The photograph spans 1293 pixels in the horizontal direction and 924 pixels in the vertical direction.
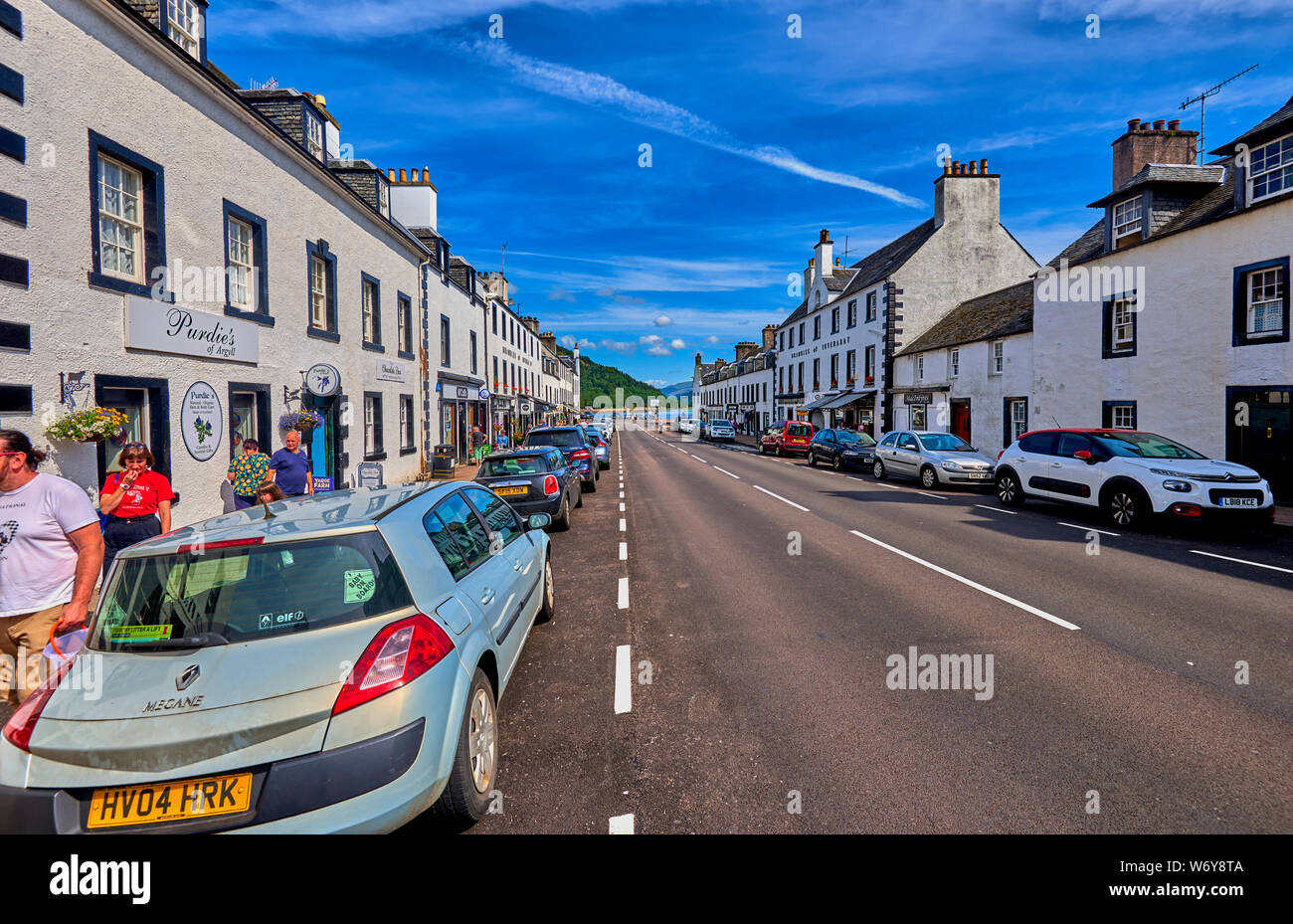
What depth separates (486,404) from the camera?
3092 cm

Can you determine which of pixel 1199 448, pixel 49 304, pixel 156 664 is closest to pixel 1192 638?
pixel 156 664

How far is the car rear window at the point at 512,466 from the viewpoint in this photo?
34.9 ft

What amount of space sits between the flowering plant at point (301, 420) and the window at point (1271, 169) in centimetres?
2057

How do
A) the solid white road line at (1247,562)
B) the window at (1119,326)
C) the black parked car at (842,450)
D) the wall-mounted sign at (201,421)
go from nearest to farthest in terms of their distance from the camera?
the solid white road line at (1247,562)
the wall-mounted sign at (201,421)
the window at (1119,326)
the black parked car at (842,450)

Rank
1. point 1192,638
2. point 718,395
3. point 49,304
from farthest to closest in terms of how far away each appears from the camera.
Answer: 1. point 718,395
2. point 49,304
3. point 1192,638

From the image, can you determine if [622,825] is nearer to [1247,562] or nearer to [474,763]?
[474,763]

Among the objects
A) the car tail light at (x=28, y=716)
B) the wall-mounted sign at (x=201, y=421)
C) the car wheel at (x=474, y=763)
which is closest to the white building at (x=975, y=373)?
the car wheel at (x=474, y=763)

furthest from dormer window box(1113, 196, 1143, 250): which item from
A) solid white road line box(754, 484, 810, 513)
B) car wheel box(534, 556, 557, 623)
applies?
car wheel box(534, 556, 557, 623)

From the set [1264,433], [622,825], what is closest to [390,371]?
[622,825]

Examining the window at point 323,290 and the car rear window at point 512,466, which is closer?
the car rear window at point 512,466

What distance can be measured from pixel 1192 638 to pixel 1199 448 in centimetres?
1337

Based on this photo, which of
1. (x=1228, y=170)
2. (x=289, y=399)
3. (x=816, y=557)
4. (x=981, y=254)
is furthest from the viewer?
(x=981, y=254)

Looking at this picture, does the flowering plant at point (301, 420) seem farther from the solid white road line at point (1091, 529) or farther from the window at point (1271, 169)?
the window at point (1271, 169)
